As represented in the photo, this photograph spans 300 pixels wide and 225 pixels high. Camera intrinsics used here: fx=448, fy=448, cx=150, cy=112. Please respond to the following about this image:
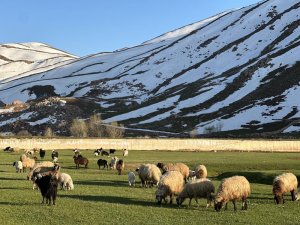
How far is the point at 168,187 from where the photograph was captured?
28750 mm

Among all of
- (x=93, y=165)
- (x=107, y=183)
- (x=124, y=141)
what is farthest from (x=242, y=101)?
(x=107, y=183)

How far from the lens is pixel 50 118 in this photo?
7505 inches

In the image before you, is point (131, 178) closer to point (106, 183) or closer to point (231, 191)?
point (106, 183)

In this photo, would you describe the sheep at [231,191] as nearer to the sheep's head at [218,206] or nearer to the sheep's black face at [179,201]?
the sheep's head at [218,206]

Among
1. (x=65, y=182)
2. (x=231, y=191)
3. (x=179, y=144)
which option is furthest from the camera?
(x=179, y=144)

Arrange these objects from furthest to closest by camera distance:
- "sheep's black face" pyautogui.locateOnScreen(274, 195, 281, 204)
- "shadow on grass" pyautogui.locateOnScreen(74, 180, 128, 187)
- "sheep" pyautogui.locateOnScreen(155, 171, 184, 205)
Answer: "shadow on grass" pyautogui.locateOnScreen(74, 180, 128, 187), "sheep's black face" pyautogui.locateOnScreen(274, 195, 281, 204), "sheep" pyautogui.locateOnScreen(155, 171, 184, 205)

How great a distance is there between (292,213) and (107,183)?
18.1 metres

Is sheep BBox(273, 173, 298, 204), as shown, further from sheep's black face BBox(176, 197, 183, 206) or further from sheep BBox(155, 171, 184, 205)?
sheep's black face BBox(176, 197, 183, 206)

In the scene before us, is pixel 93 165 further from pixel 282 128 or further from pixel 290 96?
pixel 290 96

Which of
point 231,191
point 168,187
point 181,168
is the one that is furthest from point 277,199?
point 181,168

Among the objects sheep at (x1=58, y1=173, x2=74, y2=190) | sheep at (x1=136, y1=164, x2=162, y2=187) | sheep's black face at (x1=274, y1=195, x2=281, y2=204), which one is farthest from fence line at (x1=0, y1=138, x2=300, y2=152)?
sheep's black face at (x1=274, y1=195, x2=281, y2=204)

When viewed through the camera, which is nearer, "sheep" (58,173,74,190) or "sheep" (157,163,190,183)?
"sheep" (58,173,74,190)

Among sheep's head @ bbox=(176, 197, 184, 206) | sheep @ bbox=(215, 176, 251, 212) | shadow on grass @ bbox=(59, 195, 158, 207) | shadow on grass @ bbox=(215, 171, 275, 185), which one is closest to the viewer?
sheep @ bbox=(215, 176, 251, 212)

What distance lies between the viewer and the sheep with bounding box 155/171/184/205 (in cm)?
2861
